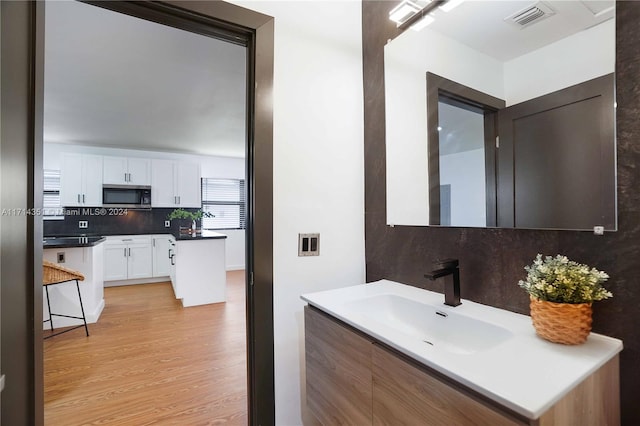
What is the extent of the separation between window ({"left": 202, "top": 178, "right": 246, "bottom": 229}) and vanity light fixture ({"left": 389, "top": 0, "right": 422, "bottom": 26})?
17.7 feet

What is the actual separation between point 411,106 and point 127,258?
18.4 ft

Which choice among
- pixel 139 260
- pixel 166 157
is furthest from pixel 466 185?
pixel 166 157

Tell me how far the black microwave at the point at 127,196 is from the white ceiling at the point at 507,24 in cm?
562

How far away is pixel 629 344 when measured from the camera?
2.65 ft

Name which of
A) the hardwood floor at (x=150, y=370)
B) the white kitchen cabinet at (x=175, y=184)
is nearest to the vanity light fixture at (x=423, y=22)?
the hardwood floor at (x=150, y=370)

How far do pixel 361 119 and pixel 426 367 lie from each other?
1396mm

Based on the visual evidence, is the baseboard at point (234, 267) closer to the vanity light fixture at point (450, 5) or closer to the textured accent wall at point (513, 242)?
the textured accent wall at point (513, 242)

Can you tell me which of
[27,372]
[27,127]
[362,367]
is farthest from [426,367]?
[27,127]

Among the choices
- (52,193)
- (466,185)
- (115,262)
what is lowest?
(115,262)

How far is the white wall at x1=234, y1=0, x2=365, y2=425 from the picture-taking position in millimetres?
1471

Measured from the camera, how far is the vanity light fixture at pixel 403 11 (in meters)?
1.38

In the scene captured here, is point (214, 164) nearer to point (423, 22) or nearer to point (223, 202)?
point (223, 202)

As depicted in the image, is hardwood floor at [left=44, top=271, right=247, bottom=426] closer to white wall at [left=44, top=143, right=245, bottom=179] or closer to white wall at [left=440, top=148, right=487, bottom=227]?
white wall at [left=440, top=148, right=487, bottom=227]

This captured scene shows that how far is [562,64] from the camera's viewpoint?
98cm
